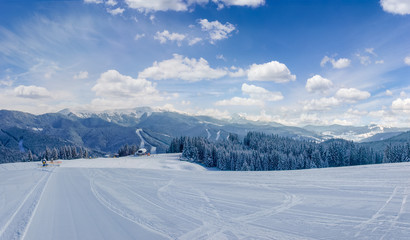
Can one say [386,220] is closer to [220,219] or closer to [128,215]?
[220,219]

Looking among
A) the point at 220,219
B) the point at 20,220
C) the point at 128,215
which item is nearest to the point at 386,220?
the point at 220,219

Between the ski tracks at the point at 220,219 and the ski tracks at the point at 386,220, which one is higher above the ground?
the ski tracks at the point at 386,220

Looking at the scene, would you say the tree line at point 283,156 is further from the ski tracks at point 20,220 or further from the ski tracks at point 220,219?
the ski tracks at point 20,220

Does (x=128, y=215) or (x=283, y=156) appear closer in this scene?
(x=128, y=215)

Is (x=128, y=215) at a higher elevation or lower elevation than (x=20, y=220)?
higher

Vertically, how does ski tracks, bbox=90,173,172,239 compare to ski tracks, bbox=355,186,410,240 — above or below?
below

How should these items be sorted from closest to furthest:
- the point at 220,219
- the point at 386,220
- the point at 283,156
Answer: the point at 386,220
the point at 220,219
the point at 283,156

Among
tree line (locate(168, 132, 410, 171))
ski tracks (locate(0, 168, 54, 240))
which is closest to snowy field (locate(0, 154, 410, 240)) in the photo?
ski tracks (locate(0, 168, 54, 240))

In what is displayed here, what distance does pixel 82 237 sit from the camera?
296 inches

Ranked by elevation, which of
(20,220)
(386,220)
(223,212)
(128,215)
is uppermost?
(386,220)

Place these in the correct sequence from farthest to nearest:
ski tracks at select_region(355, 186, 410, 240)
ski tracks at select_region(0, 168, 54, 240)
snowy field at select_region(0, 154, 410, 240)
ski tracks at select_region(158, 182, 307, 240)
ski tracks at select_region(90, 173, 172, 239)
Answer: ski tracks at select_region(0, 168, 54, 240) → ski tracks at select_region(90, 173, 172, 239) → snowy field at select_region(0, 154, 410, 240) → ski tracks at select_region(158, 182, 307, 240) → ski tracks at select_region(355, 186, 410, 240)

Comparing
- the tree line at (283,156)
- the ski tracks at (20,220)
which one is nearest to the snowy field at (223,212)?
the ski tracks at (20,220)

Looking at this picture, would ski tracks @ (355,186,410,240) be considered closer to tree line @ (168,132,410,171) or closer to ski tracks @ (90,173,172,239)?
ski tracks @ (90,173,172,239)

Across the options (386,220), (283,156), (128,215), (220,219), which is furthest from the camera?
(283,156)
